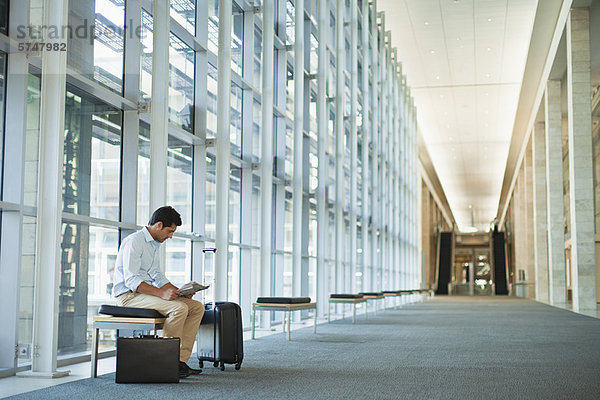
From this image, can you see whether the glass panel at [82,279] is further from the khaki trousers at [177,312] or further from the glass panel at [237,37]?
the glass panel at [237,37]

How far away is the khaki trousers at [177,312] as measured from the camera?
16.9 feet

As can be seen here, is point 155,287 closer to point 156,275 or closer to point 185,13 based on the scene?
point 156,275

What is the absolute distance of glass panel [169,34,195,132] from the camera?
26.6ft

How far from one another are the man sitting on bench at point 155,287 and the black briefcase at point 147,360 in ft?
0.69

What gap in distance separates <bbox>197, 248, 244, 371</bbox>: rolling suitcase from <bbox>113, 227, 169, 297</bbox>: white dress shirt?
544mm

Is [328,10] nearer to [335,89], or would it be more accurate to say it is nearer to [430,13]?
[335,89]

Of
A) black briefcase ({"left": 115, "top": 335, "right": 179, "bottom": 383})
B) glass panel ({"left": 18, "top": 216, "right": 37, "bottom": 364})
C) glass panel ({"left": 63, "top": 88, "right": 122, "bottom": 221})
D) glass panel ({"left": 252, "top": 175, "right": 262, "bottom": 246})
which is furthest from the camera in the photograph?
glass panel ({"left": 252, "top": 175, "right": 262, "bottom": 246})

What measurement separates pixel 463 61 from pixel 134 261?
2113 centimetres

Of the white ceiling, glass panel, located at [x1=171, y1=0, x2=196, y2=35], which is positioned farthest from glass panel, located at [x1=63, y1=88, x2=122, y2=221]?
the white ceiling

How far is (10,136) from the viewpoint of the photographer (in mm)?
5418

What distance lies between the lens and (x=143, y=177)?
23.5 ft

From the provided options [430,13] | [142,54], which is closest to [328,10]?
[430,13]

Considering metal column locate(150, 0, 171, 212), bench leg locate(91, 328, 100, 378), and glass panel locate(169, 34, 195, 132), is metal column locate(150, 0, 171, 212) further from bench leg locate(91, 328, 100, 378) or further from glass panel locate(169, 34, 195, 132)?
bench leg locate(91, 328, 100, 378)

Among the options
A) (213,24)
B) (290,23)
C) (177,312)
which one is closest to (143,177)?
(177,312)
